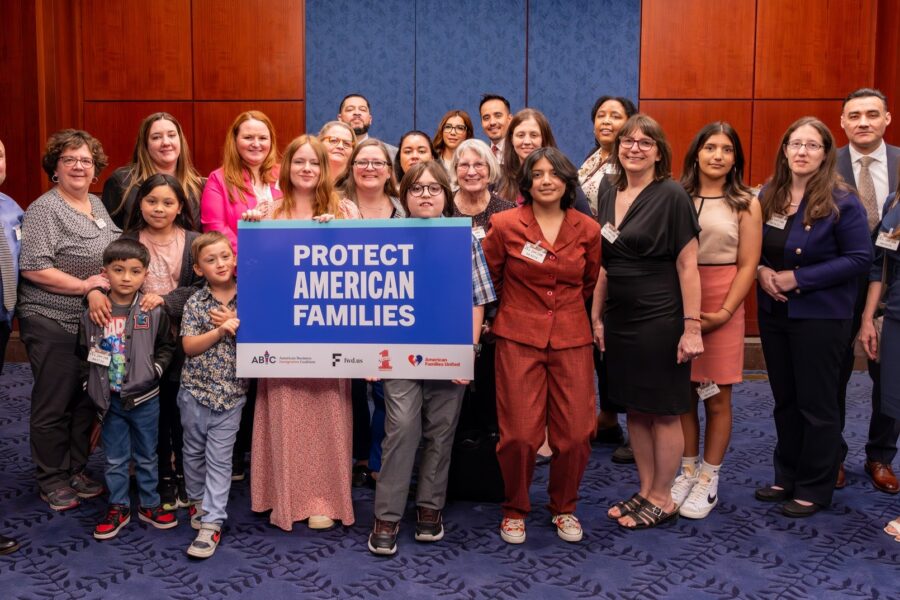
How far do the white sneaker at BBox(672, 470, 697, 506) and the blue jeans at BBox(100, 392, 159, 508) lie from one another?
2.20 meters

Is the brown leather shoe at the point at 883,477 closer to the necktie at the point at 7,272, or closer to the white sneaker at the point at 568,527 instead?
the white sneaker at the point at 568,527

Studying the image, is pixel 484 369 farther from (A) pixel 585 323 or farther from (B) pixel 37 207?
(B) pixel 37 207

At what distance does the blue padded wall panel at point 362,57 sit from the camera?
618cm

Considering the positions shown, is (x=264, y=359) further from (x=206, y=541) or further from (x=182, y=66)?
(x=182, y=66)

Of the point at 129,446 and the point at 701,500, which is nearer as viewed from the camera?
the point at 129,446

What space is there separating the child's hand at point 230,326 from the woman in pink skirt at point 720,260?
1846 millimetres

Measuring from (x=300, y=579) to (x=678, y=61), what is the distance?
204 inches

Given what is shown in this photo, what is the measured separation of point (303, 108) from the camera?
247 inches

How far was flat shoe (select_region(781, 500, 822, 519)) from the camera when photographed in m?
3.20

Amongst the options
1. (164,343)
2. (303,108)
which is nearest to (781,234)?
(164,343)

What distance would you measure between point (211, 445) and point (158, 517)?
43cm

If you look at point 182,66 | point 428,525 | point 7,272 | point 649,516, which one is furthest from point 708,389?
point 182,66

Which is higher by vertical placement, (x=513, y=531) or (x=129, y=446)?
(x=129, y=446)

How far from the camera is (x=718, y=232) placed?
3.07 metres
